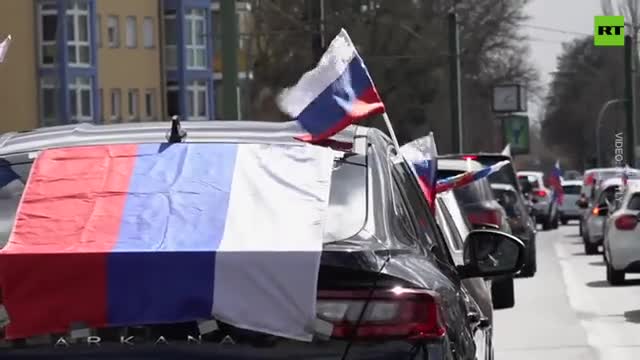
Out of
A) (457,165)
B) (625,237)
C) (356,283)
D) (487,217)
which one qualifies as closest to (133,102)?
(625,237)

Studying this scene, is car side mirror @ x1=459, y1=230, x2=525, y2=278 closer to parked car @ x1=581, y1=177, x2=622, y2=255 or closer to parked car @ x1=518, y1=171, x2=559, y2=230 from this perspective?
parked car @ x1=581, y1=177, x2=622, y2=255

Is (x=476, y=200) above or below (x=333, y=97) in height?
below

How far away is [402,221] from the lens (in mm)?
5137

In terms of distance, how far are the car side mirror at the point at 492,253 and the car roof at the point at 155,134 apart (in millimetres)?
642

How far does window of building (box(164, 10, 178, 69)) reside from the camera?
80188 millimetres

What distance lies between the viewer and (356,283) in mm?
4422

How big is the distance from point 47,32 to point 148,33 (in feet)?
20.1

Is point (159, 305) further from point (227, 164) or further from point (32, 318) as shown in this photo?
point (227, 164)

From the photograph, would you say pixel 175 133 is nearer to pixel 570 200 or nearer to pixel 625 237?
pixel 625 237

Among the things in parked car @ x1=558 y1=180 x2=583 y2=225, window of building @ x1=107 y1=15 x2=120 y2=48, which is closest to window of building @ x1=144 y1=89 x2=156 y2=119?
window of building @ x1=107 y1=15 x2=120 y2=48

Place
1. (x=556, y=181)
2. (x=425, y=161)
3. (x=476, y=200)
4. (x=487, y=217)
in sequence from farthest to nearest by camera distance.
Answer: (x=556, y=181) < (x=476, y=200) < (x=487, y=217) < (x=425, y=161)

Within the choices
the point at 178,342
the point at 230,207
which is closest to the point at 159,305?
the point at 178,342

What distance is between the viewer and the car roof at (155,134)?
552 centimetres

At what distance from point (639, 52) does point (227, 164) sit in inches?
1703
